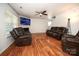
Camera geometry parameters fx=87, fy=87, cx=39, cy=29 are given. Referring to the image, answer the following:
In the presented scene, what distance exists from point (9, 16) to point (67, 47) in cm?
224

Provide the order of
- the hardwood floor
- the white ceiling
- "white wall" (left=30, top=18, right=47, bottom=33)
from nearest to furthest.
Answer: the hardwood floor → the white ceiling → "white wall" (left=30, top=18, right=47, bottom=33)

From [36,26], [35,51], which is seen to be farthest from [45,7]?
[35,51]

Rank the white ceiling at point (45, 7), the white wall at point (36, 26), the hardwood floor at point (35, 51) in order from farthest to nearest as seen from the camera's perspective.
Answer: the white wall at point (36, 26) < the white ceiling at point (45, 7) < the hardwood floor at point (35, 51)

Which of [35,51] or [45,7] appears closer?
[35,51]

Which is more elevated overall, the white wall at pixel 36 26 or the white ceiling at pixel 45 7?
the white ceiling at pixel 45 7

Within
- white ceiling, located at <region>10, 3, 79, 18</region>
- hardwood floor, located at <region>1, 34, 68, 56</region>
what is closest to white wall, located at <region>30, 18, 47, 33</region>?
white ceiling, located at <region>10, 3, 79, 18</region>

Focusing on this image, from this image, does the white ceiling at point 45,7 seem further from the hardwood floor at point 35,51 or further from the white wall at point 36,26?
the hardwood floor at point 35,51

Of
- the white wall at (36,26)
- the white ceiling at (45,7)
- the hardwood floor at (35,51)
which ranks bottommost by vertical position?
the hardwood floor at (35,51)

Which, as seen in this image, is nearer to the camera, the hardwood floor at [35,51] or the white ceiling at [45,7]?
the hardwood floor at [35,51]

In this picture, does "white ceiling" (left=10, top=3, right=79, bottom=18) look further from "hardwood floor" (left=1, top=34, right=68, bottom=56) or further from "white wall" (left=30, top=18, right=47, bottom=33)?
"hardwood floor" (left=1, top=34, right=68, bottom=56)

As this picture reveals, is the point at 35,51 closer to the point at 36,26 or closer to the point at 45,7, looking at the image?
the point at 45,7

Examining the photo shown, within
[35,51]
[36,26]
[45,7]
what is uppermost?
[45,7]

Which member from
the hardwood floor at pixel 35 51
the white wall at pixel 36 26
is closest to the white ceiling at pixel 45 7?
the white wall at pixel 36 26

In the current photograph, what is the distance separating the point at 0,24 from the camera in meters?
2.44
